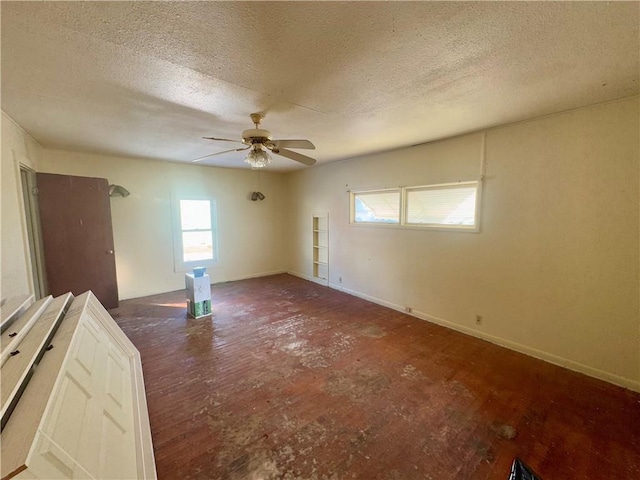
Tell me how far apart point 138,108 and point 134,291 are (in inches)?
145

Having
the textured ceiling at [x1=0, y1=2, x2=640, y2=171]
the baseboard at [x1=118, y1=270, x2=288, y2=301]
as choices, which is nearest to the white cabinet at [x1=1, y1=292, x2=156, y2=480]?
the textured ceiling at [x1=0, y1=2, x2=640, y2=171]

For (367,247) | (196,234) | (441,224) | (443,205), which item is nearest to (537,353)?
(441,224)

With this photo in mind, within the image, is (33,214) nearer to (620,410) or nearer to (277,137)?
(277,137)

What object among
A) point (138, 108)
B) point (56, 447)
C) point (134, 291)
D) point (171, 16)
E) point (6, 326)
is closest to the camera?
point (56, 447)

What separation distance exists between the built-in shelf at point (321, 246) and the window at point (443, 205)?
2013 millimetres

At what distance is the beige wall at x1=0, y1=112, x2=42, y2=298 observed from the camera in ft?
7.57

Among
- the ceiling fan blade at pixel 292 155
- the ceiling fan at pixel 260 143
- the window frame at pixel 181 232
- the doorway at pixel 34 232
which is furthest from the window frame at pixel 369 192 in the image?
the doorway at pixel 34 232

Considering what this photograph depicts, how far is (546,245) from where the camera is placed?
8.73 ft

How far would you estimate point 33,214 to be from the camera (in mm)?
3471

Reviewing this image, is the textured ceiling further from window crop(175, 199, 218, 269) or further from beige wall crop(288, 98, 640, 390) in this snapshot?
window crop(175, 199, 218, 269)

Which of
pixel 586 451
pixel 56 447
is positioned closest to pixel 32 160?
pixel 56 447

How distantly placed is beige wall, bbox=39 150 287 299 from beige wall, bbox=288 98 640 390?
3533mm

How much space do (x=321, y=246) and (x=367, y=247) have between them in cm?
143

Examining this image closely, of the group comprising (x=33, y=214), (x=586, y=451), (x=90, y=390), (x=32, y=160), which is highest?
(x=32, y=160)
